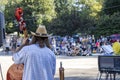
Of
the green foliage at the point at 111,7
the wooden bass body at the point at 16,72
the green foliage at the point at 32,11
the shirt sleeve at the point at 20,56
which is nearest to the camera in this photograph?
the shirt sleeve at the point at 20,56

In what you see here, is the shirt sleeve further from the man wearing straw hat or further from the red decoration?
the red decoration

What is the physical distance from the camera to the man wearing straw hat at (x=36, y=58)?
590 centimetres

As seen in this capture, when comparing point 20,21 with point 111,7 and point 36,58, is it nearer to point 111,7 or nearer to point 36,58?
point 36,58

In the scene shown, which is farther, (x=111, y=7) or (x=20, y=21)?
(x=111, y=7)

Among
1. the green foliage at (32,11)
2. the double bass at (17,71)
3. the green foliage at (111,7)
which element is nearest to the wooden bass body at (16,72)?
the double bass at (17,71)

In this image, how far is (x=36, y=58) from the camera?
593 centimetres

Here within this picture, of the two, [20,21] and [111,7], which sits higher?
[20,21]

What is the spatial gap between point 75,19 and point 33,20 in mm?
7110

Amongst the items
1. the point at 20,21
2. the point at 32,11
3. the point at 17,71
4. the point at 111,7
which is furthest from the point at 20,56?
the point at 32,11

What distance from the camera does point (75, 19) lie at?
6241cm

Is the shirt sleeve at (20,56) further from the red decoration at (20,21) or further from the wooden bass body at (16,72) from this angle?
the red decoration at (20,21)

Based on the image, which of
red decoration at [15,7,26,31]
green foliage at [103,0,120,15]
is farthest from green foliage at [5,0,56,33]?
red decoration at [15,7,26,31]

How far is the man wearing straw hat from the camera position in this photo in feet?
19.4

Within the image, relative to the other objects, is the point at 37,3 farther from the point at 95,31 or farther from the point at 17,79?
the point at 17,79
